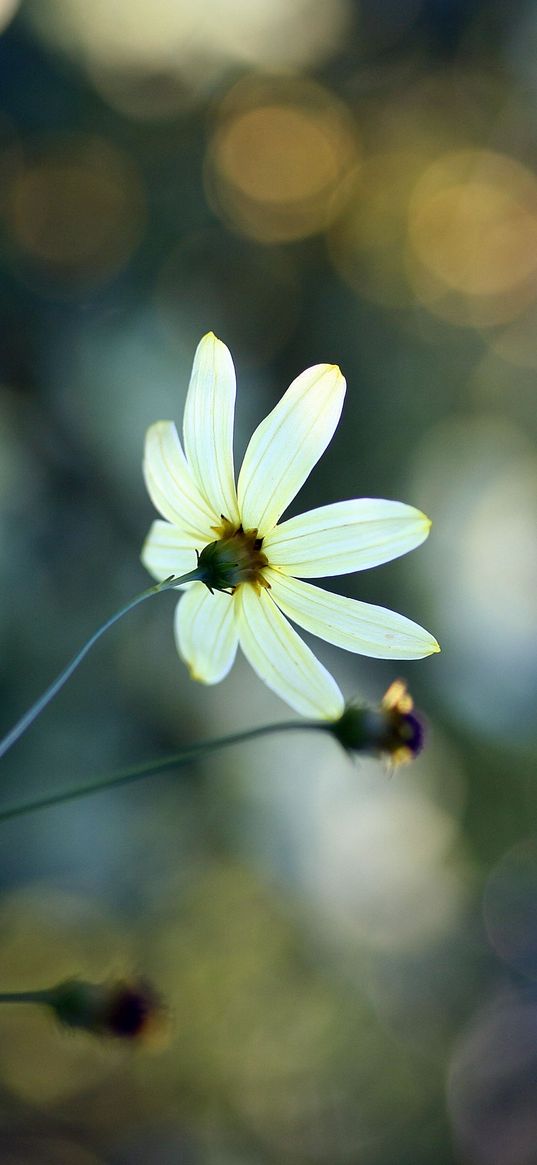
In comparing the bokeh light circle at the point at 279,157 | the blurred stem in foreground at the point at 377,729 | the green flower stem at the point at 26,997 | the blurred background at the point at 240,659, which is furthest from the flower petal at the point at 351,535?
the bokeh light circle at the point at 279,157

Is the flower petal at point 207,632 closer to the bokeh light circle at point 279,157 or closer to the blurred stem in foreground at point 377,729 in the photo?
the blurred stem in foreground at point 377,729

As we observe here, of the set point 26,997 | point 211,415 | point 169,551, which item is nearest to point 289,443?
point 211,415

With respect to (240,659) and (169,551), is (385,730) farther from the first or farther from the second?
(240,659)

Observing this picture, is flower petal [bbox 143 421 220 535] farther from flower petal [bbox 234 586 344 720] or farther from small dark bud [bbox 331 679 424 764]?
small dark bud [bbox 331 679 424 764]

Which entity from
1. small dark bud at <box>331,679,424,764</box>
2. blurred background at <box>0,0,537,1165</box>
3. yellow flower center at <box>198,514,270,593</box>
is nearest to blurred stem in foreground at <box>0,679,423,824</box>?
small dark bud at <box>331,679,424,764</box>

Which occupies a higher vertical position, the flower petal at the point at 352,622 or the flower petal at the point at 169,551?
the flower petal at the point at 169,551

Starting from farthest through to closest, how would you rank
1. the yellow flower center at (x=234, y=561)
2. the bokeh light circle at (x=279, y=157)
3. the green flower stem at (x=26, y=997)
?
the bokeh light circle at (x=279, y=157) < the yellow flower center at (x=234, y=561) < the green flower stem at (x=26, y=997)

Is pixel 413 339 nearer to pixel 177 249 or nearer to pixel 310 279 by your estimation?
pixel 310 279

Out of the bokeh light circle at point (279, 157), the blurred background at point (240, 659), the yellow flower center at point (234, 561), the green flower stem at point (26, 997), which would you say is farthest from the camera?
the bokeh light circle at point (279, 157)
